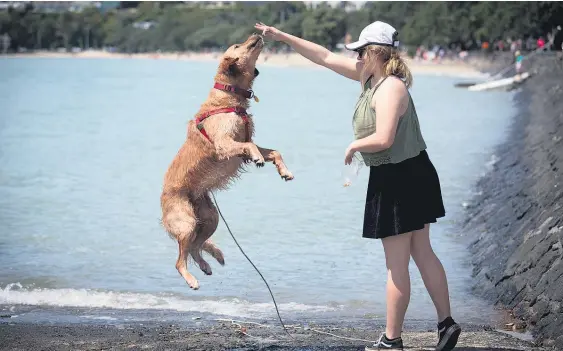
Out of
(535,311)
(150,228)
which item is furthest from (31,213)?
(535,311)

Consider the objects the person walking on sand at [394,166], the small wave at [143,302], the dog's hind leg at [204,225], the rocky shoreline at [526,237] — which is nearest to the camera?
the person walking on sand at [394,166]

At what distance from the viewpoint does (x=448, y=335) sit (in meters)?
6.07

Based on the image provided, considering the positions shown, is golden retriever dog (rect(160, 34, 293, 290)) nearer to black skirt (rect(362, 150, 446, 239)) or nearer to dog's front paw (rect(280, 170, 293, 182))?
dog's front paw (rect(280, 170, 293, 182))

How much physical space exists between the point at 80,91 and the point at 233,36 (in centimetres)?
3747

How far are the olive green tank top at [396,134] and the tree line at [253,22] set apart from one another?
61.0 meters

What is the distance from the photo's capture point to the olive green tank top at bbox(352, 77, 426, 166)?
582cm

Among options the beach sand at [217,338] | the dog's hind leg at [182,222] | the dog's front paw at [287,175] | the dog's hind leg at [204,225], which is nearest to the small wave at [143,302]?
the beach sand at [217,338]

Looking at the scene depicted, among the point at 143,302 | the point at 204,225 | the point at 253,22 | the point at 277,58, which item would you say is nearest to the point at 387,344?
the point at 204,225

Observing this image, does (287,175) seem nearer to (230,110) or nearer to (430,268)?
(230,110)

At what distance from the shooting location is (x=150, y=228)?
15922 mm

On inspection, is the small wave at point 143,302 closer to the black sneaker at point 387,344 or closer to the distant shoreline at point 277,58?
the black sneaker at point 387,344

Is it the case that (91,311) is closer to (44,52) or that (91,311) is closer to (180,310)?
(180,310)

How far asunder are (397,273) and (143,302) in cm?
421

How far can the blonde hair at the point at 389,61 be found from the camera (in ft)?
19.0
